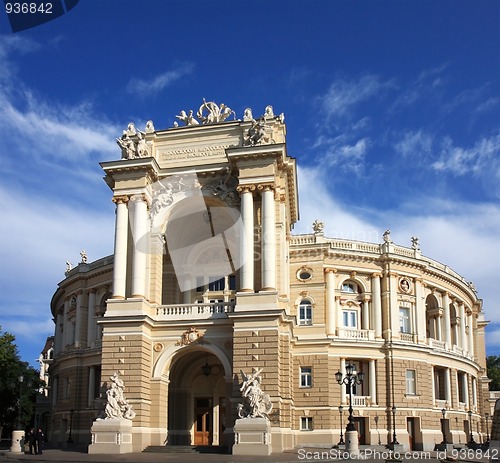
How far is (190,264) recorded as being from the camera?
43125 millimetres

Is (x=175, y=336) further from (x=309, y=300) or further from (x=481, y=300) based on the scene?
(x=481, y=300)

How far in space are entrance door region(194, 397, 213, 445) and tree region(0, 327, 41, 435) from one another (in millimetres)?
16757

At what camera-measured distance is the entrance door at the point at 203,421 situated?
39031 mm

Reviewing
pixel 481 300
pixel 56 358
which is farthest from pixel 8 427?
pixel 481 300

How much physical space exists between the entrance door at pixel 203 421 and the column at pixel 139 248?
888 centimetres

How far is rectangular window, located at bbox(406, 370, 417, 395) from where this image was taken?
48.0 m

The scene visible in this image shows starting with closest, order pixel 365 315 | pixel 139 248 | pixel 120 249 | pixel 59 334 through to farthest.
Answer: pixel 139 248 < pixel 120 249 < pixel 365 315 < pixel 59 334

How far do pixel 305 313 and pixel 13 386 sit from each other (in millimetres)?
34345

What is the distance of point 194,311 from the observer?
35750mm

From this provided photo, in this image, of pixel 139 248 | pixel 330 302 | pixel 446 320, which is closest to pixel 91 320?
pixel 139 248

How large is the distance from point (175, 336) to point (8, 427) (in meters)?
58.2

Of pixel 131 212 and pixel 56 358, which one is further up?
pixel 131 212

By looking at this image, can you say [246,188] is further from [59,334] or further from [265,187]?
[59,334]

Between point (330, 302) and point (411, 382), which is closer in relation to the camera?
point (330, 302)
